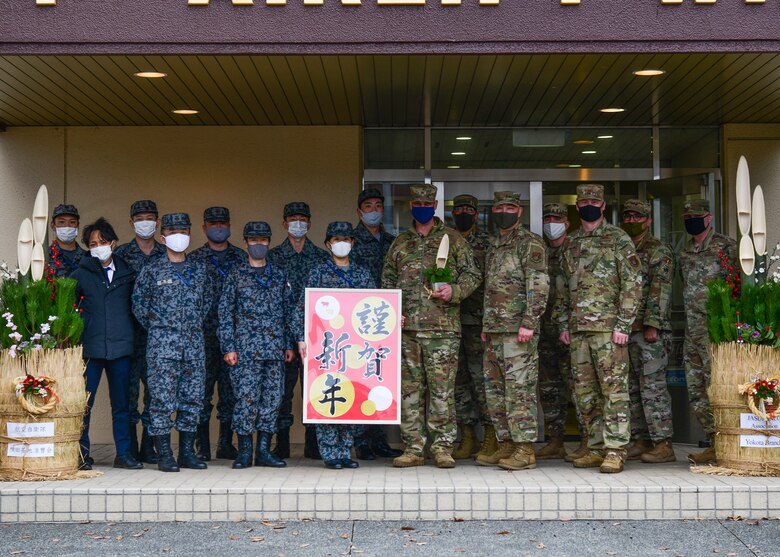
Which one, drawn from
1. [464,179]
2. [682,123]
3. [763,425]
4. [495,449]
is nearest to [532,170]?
[464,179]

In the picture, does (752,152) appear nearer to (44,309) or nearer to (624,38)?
(624,38)

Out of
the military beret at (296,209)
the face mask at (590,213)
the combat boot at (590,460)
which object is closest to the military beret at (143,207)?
the military beret at (296,209)

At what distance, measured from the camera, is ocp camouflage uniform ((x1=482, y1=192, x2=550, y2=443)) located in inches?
267

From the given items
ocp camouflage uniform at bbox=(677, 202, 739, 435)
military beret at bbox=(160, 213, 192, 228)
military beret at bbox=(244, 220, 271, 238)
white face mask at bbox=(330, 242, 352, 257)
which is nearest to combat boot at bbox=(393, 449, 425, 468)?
white face mask at bbox=(330, 242, 352, 257)

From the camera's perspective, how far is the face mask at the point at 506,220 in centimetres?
692

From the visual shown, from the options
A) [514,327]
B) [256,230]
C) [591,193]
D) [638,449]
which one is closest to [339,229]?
[256,230]

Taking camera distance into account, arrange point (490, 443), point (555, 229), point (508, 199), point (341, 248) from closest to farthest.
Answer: point (341, 248), point (508, 199), point (490, 443), point (555, 229)

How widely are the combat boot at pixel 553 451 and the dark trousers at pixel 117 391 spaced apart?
10.2 ft

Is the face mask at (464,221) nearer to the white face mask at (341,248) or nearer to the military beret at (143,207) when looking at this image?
the white face mask at (341,248)

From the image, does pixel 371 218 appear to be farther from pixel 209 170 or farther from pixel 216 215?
pixel 209 170

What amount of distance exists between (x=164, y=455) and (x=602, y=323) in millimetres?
3160

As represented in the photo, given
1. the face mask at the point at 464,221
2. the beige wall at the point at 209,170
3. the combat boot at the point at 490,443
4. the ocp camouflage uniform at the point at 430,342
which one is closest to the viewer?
the ocp camouflage uniform at the point at 430,342

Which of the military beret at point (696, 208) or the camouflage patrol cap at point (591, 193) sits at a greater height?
the camouflage patrol cap at point (591, 193)

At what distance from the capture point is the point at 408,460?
690 centimetres
